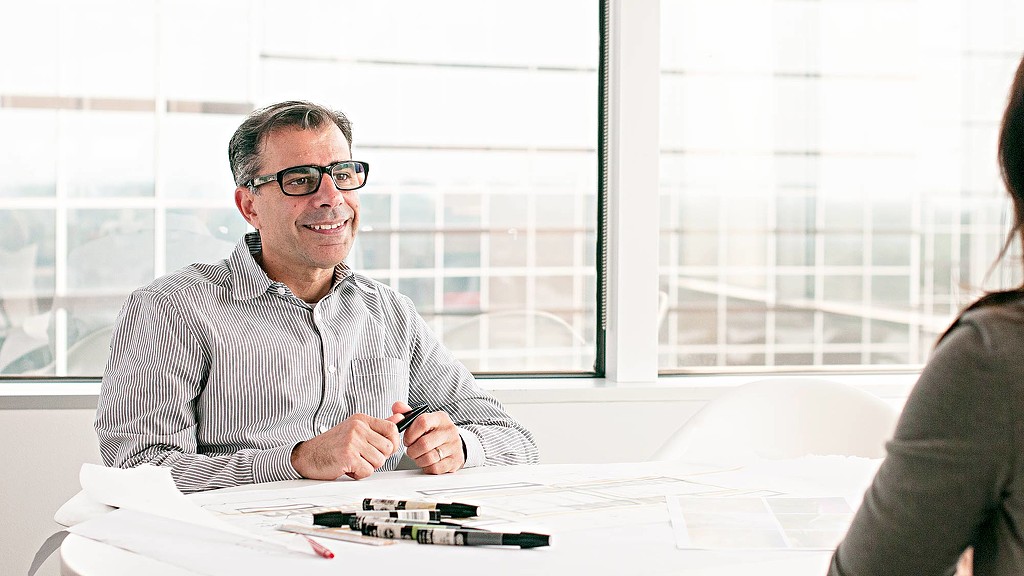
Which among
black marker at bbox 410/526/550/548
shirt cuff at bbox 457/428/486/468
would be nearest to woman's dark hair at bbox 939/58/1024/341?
black marker at bbox 410/526/550/548

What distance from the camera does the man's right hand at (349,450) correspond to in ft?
5.64

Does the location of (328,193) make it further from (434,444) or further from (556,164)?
(556,164)

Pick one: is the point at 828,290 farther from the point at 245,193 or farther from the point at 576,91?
the point at 245,193

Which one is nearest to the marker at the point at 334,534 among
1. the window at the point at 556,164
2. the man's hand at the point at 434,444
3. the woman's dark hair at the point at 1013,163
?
the man's hand at the point at 434,444

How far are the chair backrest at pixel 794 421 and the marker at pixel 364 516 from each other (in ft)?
3.62

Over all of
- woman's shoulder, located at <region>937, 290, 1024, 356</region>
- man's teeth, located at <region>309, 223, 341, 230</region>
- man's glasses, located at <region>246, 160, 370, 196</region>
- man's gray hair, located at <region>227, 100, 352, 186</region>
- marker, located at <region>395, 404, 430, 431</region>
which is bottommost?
marker, located at <region>395, 404, 430, 431</region>

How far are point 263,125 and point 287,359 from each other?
519 mm

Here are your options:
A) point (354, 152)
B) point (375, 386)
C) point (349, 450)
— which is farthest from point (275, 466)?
point (354, 152)

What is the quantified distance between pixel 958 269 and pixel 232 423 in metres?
2.84

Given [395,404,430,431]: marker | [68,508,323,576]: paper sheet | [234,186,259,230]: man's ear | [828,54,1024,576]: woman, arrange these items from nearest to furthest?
[828,54,1024,576]: woman → [68,508,323,576]: paper sheet → [395,404,430,431]: marker → [234,186,259,230]: man's ear

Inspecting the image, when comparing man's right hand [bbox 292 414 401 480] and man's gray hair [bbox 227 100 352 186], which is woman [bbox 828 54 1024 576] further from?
man's gray hair [bbox 227 100 352 186]

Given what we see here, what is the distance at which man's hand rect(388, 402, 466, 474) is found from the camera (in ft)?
5.96

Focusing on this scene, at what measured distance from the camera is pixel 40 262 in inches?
121

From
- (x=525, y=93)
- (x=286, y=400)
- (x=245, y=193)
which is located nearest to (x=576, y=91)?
(x=525, y=93)
